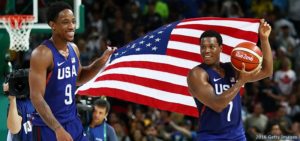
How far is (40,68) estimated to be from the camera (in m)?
6.38

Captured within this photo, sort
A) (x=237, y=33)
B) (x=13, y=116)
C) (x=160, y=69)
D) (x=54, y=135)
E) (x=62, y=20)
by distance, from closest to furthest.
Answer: (x=62, y=20)
(x=54, y=135)
(x=13, y=116)
(x=237, y=33)
(x=160, y=69)

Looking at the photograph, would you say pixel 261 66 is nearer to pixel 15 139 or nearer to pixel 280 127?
pixel 15 139

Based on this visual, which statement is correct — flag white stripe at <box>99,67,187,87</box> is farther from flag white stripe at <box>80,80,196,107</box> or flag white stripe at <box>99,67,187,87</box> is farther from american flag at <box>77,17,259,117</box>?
flag white stripe at <box>80,80,196,107</box>

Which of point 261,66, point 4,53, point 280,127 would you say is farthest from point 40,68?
point 280,127

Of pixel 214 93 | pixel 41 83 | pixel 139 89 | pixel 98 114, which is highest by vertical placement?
pixel 41 83

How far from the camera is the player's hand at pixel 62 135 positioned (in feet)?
20.4

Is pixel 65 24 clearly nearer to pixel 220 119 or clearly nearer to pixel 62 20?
pixel 62 20

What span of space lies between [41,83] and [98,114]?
2118 millimetres

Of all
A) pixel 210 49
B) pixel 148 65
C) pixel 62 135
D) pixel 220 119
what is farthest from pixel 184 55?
pixel 62 135

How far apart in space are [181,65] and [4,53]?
90.5 inches

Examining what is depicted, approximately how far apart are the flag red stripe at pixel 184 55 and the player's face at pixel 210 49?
208 centimetres

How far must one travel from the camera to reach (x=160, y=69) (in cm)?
922

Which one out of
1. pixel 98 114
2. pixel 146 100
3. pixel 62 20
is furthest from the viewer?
pixel 146 100

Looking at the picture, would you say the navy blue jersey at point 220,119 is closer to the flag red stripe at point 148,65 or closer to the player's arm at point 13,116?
the player's arm at point 13,116
